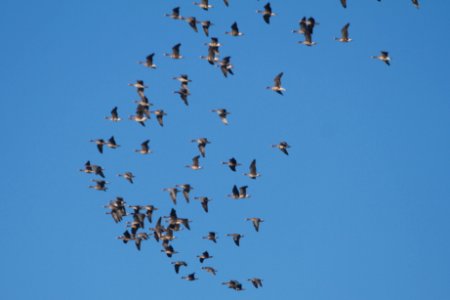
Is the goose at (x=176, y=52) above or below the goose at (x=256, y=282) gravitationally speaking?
above

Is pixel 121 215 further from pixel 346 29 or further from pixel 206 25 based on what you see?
pixel 346 29

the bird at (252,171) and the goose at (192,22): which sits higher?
the goose at (192,22)

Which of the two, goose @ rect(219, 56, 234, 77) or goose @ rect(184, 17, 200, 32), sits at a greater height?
goose @ rect(184, 17, 200, 32)

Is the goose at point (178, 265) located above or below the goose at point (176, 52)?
below

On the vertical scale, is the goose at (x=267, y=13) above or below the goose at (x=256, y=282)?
above

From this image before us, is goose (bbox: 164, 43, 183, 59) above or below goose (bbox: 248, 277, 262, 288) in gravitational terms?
above

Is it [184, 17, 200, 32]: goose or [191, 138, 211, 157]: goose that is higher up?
[184, 17, 200, 32]: goose

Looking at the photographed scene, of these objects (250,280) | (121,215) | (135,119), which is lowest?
(250,280)

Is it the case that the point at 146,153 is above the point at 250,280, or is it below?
above

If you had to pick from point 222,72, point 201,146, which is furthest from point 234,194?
point 222,72

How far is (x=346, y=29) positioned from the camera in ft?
209

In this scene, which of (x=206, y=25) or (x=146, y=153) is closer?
(x=206, y=25)

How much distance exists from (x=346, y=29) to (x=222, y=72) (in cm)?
701

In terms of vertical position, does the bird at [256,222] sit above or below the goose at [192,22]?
below
